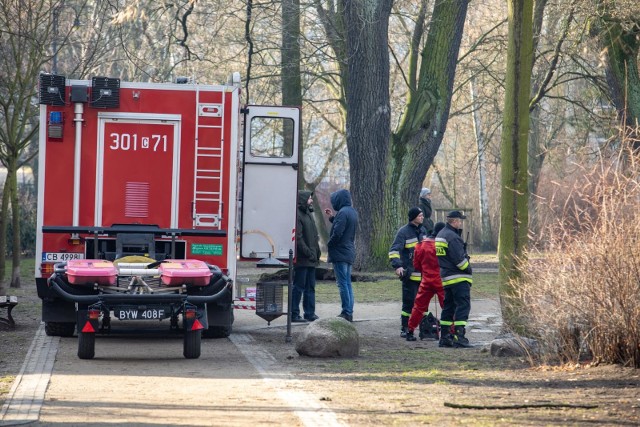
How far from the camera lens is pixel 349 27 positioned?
78.9ft

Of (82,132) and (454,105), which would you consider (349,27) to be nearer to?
(82,132)

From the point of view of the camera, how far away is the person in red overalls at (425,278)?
12.9 metres

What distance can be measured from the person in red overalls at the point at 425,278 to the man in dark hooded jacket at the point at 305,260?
2.38 meters

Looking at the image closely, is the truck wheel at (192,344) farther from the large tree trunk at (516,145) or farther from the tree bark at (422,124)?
the tree bark at (422,124)

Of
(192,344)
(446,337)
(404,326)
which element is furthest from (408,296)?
(192,344)

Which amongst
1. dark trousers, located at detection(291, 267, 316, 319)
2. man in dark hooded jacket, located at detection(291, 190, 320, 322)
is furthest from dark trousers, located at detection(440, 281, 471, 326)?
dark trousers, located at detection(291, 267, 316, 319)

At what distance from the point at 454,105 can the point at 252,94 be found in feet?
37.1

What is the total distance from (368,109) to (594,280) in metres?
15.0

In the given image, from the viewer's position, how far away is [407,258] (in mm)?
13828

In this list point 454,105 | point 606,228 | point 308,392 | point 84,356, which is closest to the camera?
point 308,392

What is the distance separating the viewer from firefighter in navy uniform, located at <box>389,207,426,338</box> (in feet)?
44.8

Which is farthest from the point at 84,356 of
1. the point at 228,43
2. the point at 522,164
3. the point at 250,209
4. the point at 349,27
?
the point at 228,43

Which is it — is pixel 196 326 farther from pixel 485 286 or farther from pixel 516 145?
pixel 485 286

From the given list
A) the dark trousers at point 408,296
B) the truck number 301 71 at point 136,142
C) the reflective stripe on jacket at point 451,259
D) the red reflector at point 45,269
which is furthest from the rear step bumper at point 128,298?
the dark trousers at point 408,296
